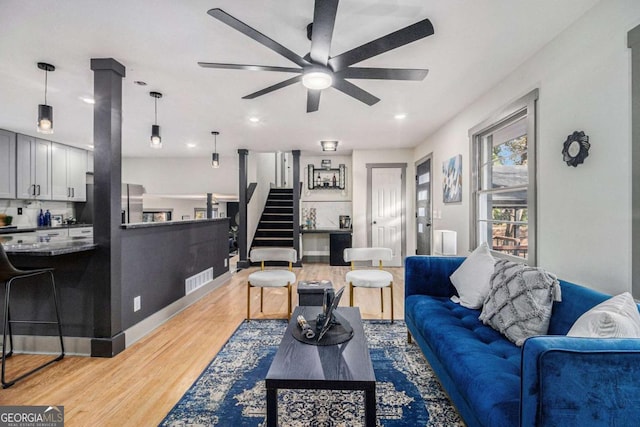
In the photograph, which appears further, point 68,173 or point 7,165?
point 68,173

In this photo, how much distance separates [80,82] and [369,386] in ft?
12.3

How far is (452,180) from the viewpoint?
13.4 feet

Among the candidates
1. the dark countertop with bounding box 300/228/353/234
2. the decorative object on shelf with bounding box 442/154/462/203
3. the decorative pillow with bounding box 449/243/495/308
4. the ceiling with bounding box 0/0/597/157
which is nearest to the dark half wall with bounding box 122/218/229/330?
the ceiling with bounding box 0/0/597/157

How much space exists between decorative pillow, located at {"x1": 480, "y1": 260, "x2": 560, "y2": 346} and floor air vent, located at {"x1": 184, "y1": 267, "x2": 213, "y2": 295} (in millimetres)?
3316

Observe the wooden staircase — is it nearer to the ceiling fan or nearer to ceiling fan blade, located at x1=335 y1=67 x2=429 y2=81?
the ceiling fan

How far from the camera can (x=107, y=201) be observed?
2.53m

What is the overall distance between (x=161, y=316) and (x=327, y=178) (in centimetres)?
474

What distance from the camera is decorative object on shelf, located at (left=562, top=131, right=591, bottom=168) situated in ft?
6.22

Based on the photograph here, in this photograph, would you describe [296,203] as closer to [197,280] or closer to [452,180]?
[197,280]

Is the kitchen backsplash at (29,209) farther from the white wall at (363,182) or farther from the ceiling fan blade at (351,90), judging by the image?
the ceiling fan blade at (351,90)

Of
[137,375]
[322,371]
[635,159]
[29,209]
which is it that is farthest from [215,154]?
[635,159]

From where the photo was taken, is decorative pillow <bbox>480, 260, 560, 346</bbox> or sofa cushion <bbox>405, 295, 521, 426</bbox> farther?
decorative pillow <bbox>480, 260, 560, 346</bbox>

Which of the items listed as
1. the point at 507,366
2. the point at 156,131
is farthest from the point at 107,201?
the point at 507,366

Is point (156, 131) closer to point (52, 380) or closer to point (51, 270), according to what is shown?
point (51, 270)
